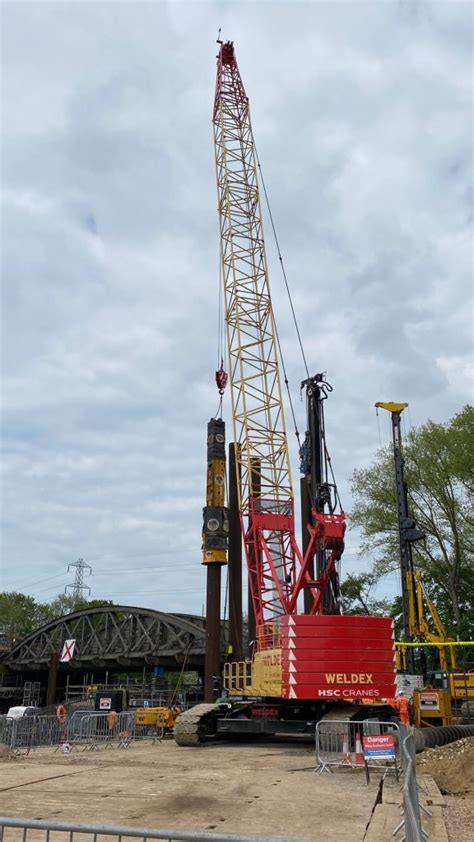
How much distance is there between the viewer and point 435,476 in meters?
43.9

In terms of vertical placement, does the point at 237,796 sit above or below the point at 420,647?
below

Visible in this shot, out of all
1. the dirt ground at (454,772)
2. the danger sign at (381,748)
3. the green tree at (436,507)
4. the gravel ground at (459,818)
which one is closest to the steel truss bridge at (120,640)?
the green tree at (436,507)

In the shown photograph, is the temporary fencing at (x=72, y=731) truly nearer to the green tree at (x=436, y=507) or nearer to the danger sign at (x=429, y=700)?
the danger sign at (x=429, y=700)

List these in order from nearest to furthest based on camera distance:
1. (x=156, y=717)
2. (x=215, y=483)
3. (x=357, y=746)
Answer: (x=357, y=746), (x=156, y=717), (x=215, y=483)

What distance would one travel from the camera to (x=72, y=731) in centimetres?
2644

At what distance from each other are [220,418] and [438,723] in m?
17.5

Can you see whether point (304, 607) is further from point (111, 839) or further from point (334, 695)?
point (111, 839)

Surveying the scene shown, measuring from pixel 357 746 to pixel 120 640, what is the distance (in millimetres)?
48510

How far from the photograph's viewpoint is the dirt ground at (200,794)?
9.71 meters

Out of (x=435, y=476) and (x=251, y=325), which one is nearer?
(x=251, y=325)

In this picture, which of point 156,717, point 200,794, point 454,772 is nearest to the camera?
point 200,794

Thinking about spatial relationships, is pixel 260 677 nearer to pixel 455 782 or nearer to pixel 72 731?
pixel 72 731

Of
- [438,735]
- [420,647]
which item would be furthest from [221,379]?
[438,735]

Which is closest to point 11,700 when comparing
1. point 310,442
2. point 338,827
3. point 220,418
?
point 220,418
